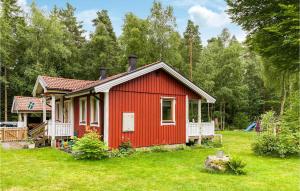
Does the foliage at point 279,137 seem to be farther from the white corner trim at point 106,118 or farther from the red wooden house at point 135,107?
the white corner trim at point 106,118

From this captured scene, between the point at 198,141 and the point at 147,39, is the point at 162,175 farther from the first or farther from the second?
the point at 147,39

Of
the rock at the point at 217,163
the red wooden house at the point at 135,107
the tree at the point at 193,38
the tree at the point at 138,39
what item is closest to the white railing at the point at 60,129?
the red wooden house at the point at 135,107

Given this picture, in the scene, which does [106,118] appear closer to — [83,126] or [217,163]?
[83,126]

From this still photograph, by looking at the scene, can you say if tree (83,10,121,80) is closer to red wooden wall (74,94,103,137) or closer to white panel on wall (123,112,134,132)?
red wooden wall (74,94,103,137)

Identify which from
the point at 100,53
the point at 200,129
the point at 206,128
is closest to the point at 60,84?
the point at 200,129

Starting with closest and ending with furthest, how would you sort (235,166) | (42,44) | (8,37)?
(235,166) → (8,37) → (42,44)

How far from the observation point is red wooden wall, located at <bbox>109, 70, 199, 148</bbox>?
1407 centimetres

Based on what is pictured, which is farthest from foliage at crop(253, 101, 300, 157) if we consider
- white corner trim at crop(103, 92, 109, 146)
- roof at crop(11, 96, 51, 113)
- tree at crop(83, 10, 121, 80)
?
tree at crop(83, 10, 121, 80)

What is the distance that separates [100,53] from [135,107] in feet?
89.0

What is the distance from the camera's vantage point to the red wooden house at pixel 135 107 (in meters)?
14.0

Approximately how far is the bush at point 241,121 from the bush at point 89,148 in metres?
27.2

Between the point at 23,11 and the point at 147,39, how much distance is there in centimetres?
1674

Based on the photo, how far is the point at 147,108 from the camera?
598 inches

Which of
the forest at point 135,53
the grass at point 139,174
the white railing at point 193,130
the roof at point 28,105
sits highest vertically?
the forest at point 135,53
